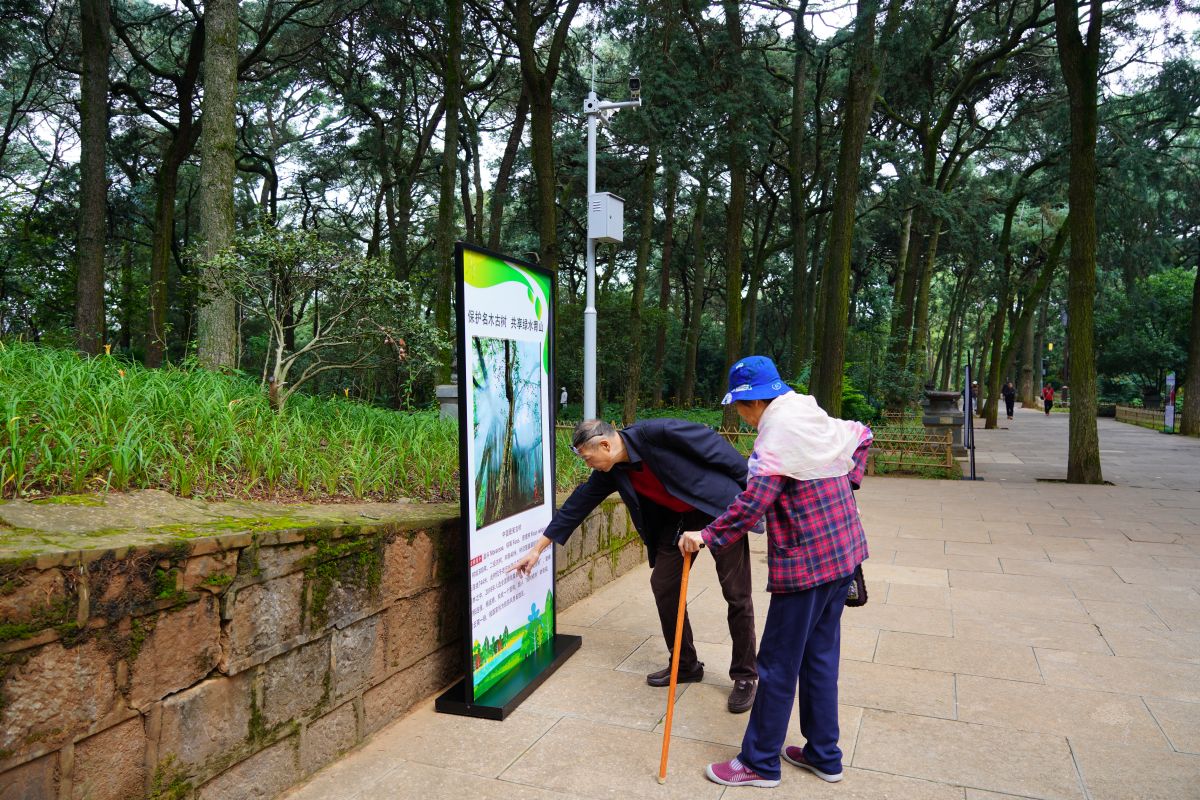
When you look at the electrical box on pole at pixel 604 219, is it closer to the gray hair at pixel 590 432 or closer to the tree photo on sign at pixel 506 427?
the tree photo on sign at pixel 506 427

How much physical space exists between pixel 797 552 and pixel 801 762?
981 millimetres

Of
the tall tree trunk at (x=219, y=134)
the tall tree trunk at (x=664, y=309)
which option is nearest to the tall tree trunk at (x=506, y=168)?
the tall tree trunk at (x=664, y=309)

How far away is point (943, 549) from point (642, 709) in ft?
16.7

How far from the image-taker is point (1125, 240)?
863 inches

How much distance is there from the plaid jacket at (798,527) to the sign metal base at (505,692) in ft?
4.78

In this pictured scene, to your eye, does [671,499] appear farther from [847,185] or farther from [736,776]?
[847,185]

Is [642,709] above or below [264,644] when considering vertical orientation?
below

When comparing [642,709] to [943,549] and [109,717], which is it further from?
[943,549]

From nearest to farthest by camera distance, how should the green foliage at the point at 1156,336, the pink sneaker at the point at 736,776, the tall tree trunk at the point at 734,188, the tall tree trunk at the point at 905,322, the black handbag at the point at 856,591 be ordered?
the pink sneaker at the point at 736,776 → the black handbag at the point at 856,591 → the tall tree trunk at the point at 734,188 → the tall tree trunk at the point at 905,322 → the green foliage at the point at 1156,336

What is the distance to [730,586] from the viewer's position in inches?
164

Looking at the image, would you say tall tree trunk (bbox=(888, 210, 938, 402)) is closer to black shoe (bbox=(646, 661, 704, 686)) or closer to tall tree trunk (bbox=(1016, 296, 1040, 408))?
black shoe (bbox=(646, 661, 704, 686))

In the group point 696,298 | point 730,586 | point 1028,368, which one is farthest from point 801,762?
point 1028,368

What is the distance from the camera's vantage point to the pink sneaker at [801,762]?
334 centimetres

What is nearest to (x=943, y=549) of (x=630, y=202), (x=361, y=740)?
(x=361, y=740)
